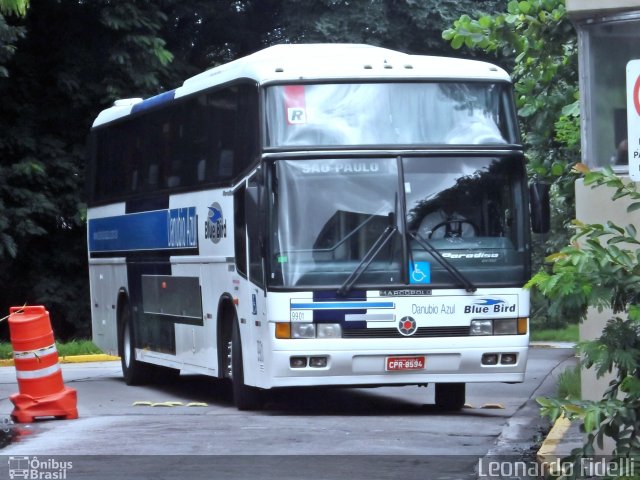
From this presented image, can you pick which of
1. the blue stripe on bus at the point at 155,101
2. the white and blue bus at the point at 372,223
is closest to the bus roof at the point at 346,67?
the white and blue bus at the point at 372,223

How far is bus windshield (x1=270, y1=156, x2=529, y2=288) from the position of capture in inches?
534

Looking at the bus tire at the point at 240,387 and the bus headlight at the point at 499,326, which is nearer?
the bus headlight at the point at 499,326

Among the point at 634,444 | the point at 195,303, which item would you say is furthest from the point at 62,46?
the point at 634,444

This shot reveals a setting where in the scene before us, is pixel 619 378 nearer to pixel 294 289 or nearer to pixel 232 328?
pixel 294 289

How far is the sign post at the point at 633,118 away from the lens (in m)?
7.63

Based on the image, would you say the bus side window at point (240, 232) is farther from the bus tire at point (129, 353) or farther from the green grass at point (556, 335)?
the green grass at point (556, 335)

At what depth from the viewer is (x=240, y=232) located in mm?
14570

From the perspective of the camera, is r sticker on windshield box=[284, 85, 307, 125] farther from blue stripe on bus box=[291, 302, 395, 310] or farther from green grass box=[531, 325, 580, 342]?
green grass box=[531, 325, 580, 342]

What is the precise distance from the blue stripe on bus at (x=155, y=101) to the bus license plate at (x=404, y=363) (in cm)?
534

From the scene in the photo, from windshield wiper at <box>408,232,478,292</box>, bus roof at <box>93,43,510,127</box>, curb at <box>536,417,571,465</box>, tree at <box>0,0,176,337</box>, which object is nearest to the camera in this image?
curb at <box>536,417,571,465</box>

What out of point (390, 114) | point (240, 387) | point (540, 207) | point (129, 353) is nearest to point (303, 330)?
point (240, 387)

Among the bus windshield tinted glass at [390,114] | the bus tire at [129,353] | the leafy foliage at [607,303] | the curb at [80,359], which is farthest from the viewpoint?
the curb at [80,359]

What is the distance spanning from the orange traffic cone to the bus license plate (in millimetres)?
3110

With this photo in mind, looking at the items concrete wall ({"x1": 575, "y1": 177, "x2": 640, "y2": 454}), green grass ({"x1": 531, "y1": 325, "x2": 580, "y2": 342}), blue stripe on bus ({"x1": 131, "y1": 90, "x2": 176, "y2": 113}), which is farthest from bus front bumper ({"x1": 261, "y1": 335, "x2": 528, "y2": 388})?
green grass ({"x1": 531, "y1": 325, "x2": 580, "y2": 342})
